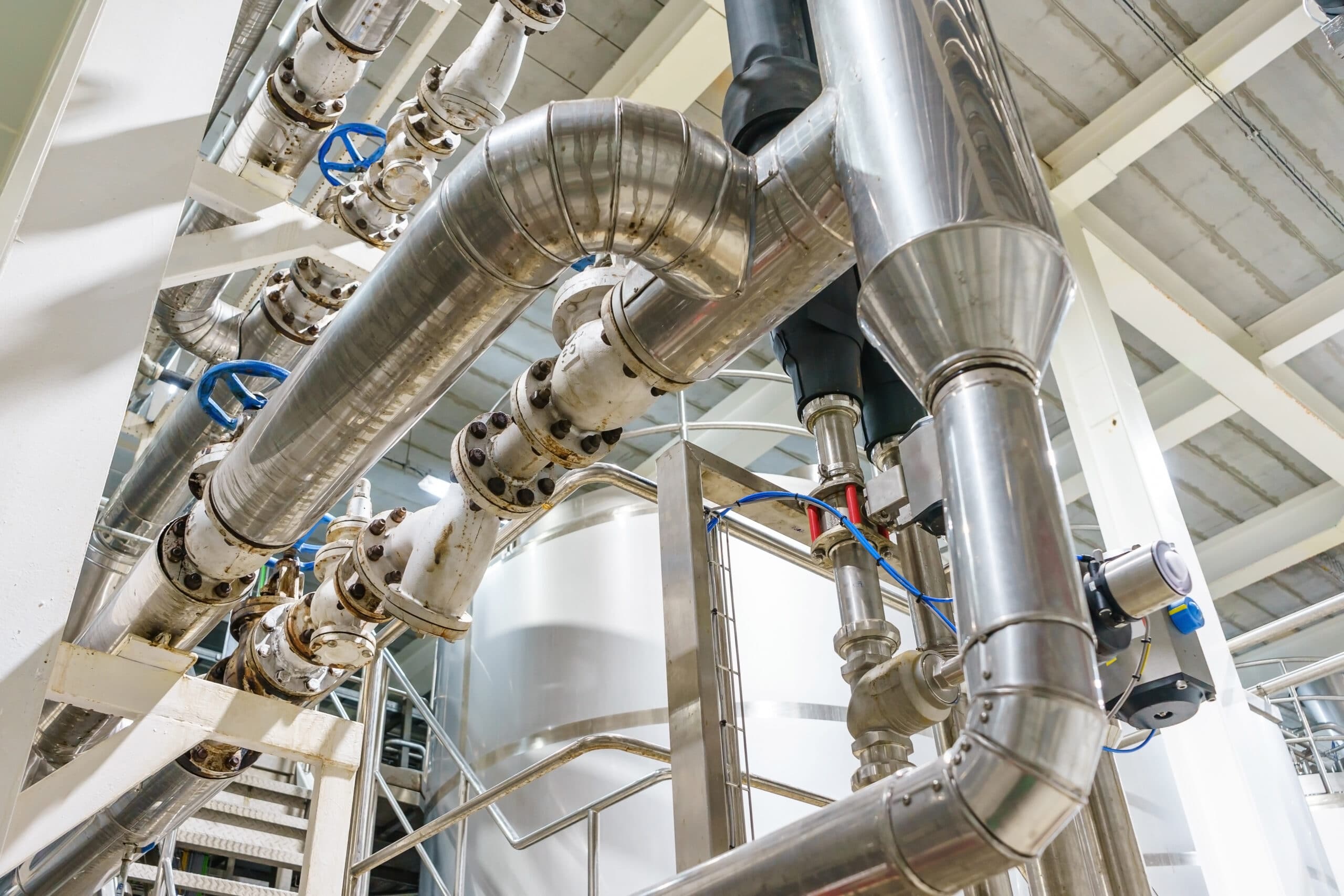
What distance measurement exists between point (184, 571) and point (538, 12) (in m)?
1.27

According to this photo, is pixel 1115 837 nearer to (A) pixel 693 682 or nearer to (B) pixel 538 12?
(A) pixel 693 682

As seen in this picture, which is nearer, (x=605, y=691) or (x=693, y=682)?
(x=693, y=682)

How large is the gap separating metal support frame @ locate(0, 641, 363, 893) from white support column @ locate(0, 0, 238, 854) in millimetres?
216

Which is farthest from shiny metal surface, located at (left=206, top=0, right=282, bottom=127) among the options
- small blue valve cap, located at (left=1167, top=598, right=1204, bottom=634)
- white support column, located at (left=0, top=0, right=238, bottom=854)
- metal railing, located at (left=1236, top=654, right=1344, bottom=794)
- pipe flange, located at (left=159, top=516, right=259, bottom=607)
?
metal railing, located at (left=1236, top=654, right=1344, bottom=794)

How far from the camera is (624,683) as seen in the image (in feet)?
9.78

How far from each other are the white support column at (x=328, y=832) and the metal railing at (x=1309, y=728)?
8.13ft

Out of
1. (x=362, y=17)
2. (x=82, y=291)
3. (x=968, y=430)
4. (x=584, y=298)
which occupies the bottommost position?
(x=968, y=430)

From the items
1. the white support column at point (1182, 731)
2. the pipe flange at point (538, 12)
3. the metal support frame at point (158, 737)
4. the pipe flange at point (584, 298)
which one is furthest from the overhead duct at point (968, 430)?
the white support column at point (1182, 731)

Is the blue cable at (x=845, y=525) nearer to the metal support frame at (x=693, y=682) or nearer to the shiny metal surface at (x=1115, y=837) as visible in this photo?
the metal support frame at (x=693, y=682)

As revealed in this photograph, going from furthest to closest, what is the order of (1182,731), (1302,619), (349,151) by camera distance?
(1182,731)
(1302,619)
(349,151)

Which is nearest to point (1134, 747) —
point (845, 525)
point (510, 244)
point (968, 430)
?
point (845, 525)

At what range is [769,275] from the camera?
Answer: 1.35 m

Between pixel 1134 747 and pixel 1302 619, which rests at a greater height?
pixel 1302 619

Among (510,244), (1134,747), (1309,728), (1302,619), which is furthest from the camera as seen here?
(1309,728)
